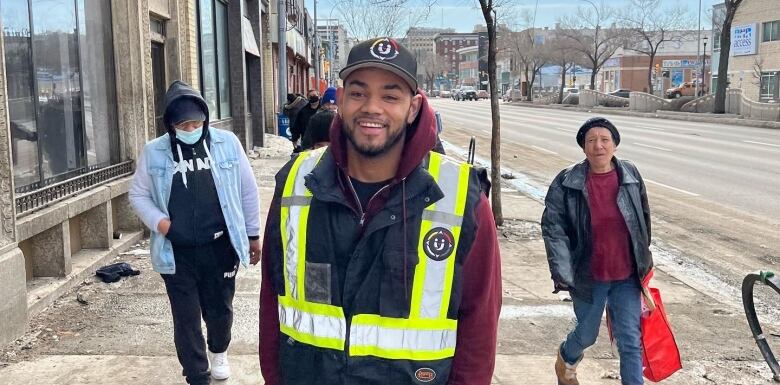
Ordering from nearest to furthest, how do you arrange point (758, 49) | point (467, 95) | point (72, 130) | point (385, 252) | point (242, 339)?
point (385, 252)
point (242, 339)
point (72, 130)
point (758, 49)
point (467, 95)

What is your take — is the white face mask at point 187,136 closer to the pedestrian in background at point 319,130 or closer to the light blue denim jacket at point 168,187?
the light blue denim jacket at point 168,187

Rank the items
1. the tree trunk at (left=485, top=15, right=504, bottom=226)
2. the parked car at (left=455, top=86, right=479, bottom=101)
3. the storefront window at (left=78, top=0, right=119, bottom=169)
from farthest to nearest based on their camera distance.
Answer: the parked car at (left=455, top=86, right=479, bottom=101) < the tree trunk at (left=485, top=15, right=504, bottom=226) < the storefront window at (left=78, top=0, right=119, bottom=169)

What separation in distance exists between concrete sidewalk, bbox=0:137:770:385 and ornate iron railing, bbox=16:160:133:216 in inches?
33.2

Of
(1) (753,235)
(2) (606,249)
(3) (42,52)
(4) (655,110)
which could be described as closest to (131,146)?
(3) (42,52)

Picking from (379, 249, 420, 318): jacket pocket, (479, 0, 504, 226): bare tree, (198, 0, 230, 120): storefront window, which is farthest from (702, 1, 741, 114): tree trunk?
(379, 249, 420, 318): jacket pocket

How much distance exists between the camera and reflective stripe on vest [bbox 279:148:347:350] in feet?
7.54

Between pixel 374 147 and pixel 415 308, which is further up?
pixel 374 147

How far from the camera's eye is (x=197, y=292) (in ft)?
14.4

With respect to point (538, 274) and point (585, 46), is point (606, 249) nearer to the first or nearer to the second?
point (538, 274)

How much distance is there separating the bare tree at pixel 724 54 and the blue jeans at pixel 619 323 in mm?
35472

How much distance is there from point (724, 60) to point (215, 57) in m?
31.4

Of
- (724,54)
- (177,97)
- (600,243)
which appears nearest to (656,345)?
(600,243)

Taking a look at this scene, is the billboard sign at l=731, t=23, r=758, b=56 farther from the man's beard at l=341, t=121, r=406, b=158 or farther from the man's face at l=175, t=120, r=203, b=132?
the man's beard at l=341, t=121, r=406, b=158

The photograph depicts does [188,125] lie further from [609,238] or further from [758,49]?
[758,49]
